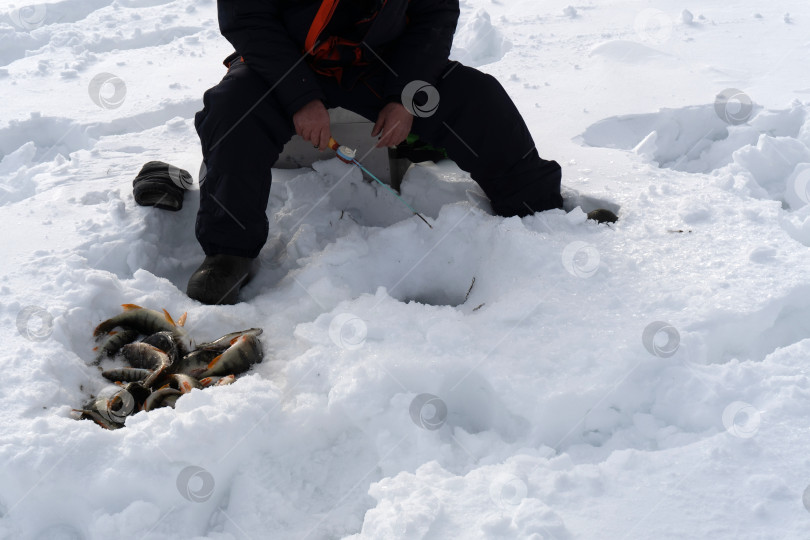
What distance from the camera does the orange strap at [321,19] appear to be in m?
2.33

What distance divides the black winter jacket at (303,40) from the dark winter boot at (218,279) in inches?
24.8

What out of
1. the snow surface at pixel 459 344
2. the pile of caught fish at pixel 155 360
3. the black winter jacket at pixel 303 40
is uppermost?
the black winter jacket at pixel 303 40

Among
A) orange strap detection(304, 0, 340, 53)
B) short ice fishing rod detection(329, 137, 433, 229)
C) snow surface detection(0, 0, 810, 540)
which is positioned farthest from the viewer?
short ice fishing rod detection(329, 137, 433, 229)

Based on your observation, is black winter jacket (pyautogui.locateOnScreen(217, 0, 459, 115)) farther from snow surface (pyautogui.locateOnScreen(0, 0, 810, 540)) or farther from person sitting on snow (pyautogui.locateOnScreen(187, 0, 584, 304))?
snow surface (pyautogui.locateOnScreen(0, 0, 810, 540))

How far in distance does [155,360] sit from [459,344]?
3.35 ft

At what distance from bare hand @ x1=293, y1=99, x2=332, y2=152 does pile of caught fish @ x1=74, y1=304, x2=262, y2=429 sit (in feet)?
2.56

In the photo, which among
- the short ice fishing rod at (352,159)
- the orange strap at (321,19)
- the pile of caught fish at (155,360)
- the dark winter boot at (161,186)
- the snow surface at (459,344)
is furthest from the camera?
the dark winter boot at (161,186)

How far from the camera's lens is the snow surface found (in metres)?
1.49

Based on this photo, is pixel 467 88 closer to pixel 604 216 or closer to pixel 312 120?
pixel 312 120

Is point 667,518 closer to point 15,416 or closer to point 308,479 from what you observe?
point 308,479

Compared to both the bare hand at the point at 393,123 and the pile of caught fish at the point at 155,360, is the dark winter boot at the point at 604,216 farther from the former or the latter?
the pile of caught fish at the point at 155,360

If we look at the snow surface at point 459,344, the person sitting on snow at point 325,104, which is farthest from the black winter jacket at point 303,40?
the snow surface at point 459,344

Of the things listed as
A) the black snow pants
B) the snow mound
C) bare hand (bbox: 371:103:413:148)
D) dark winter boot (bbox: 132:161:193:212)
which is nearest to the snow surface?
dark winter boot (bbox: 132:161:193:212)

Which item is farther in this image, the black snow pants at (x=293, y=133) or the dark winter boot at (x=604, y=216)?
the dark winter boot at (x=604, y=216)
